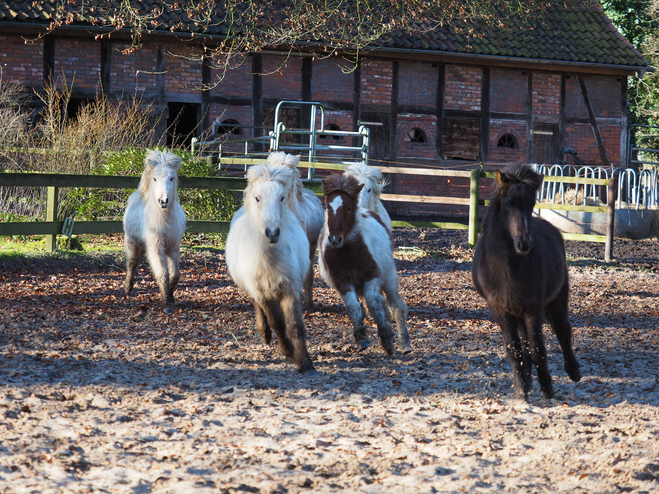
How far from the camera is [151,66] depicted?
1745 cm

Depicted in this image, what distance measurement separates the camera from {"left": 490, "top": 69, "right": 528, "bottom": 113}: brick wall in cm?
2042

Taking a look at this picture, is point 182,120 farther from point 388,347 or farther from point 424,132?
point 388,347

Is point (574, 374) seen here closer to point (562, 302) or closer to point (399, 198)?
point (562, 302)

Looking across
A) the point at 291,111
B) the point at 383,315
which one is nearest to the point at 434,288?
the point at 383,315

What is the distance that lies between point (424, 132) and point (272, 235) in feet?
50.1

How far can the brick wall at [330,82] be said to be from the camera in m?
18.8

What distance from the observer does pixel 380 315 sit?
583cm

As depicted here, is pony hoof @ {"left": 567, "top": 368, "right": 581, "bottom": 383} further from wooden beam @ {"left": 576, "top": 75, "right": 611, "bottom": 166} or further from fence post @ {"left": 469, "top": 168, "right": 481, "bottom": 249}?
wooden beam @ {"left": 576, "top": 75, "right": 611, "bottom": 166}

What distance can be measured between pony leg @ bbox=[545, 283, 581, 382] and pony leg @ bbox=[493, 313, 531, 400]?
527mm

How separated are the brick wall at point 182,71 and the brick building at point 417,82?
0.08 feet

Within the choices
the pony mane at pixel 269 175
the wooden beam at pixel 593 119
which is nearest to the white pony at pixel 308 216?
the pony mane at pixel 269 175

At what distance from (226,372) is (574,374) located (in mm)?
2471

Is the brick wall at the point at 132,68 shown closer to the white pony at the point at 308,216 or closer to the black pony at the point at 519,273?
the white pony at the point at 308,216

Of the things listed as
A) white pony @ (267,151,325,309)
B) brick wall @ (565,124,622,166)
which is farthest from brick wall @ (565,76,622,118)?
white pony @ (267,151,325,309)
